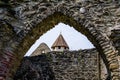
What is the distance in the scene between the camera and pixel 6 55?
6016 mm

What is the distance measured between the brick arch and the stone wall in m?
7.84

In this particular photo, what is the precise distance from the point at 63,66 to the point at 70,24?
8.20 m

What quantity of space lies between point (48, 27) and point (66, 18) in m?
0.48

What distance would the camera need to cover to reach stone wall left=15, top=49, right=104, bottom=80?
14.1 meters

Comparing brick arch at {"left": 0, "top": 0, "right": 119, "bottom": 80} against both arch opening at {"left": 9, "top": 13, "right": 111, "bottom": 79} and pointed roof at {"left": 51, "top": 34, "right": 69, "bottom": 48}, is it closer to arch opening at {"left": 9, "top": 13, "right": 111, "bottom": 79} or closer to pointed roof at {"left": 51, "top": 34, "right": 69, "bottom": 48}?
arch opening at {"left": 9, "top": 13, "right": 111, "bottom": 79}

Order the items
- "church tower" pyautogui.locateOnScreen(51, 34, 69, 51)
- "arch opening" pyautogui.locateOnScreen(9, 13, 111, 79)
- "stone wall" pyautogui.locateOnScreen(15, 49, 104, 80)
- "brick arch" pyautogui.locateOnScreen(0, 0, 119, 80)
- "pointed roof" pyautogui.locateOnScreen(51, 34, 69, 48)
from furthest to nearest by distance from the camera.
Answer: "pointed roof" pyautogui.locateOnScreen(51, 34, 69, 48), "church tower" pyautogui.locateOnScreen(51, 34, 69, 51), "stone wall" pyautogui.locateOnScreen(15, 49, 104, 80), "arch opening" pyautogui.locateOnScreen(9, 13, 111, 79), "brick arch" pyautogui.locateOnScreen(0, 0, 119, 80)

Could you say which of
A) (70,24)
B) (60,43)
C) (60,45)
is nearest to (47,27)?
(70,24)

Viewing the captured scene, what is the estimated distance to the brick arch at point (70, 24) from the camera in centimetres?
570

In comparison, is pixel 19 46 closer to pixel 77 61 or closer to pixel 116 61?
pixel 116 61

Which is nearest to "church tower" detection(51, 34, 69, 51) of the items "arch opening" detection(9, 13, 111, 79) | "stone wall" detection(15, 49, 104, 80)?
"stone wall" detection(15, 49, 104, 80)

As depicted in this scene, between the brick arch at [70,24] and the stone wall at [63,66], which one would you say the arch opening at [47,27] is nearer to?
the brick arch at [70,24]

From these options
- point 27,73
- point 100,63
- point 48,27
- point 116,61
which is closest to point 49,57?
point 27,73

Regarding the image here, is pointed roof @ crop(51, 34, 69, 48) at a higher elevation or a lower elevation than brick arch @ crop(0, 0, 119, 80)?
higher

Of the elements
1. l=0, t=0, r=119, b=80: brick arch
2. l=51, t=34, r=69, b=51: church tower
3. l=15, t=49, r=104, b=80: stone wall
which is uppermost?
l=51, t=34, r=69, b=51: church tower
